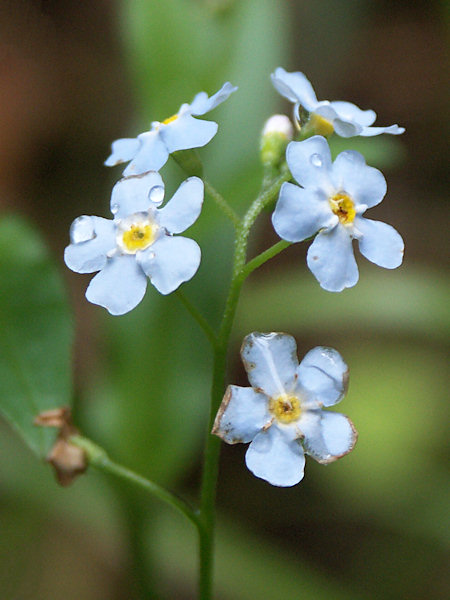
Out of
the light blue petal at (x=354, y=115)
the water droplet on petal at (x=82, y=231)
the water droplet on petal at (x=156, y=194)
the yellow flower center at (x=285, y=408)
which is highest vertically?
the water droplet on petal at (x=156, y=194)

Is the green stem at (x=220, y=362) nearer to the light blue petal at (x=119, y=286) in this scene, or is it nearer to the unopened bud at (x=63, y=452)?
the light blue petal at (x=119, y=286)

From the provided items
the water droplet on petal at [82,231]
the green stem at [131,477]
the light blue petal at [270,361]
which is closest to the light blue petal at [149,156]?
the water droplet on petal at [82,231]

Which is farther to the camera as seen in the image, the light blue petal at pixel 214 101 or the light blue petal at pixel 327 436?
the light blue petal at pixel 214 101

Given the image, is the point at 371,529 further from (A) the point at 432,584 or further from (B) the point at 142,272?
(B) the point at 142,272

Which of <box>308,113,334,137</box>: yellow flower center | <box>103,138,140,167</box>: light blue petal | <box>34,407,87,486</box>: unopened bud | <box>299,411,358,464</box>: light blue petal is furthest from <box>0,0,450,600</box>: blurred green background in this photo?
<box>299,411,358,464</box>: light blue petal

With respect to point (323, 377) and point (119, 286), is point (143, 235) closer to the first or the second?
point (119, 286)

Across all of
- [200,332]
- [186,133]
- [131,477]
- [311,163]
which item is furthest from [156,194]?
[200,332]

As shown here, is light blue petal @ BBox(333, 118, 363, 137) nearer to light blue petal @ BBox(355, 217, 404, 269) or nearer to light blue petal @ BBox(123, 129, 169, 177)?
light blue petal @ BBox(355, 217, 404, 269)
